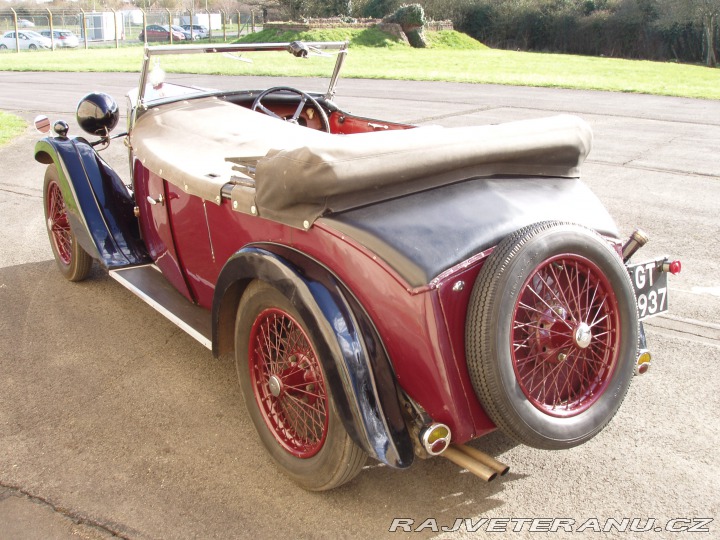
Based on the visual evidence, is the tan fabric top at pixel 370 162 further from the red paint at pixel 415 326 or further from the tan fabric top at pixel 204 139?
the red paint at pixel 415 326

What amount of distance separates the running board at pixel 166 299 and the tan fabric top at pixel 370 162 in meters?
0.65

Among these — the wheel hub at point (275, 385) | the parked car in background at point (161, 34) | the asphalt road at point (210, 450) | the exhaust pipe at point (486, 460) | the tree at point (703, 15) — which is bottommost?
the asphalt road at point (210, 450)

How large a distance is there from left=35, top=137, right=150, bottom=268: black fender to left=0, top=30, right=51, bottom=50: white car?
33.6m

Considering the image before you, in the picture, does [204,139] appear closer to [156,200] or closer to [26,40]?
[156,200]

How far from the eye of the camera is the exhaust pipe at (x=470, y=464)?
245 cm

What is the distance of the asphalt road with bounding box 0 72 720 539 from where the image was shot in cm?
260

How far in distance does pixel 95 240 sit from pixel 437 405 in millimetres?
2575

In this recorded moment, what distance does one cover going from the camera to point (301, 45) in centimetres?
436

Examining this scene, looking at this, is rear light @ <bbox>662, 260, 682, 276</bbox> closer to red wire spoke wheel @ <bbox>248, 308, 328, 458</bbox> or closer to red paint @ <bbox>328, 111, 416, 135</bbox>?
red wire spoke wheel @ <bbox>248, 308, 328, 458</bbox>

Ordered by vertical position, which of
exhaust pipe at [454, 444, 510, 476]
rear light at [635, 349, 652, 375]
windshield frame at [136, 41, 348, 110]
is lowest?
exhaust pipe at [454, 444, 510, 476]

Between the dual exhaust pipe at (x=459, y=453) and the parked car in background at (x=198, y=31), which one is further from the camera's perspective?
the parked car in background at (x=198, y=31)

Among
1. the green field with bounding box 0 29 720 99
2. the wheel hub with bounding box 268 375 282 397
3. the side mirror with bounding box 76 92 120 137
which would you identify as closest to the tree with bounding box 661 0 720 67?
the green field with bounding box 0 29 720 99

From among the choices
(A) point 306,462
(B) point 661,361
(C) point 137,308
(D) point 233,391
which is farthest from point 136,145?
(B) point 661,361

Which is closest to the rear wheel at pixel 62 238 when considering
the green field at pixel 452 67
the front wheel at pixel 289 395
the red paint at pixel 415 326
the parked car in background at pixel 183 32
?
the front wheel at pixel 289 395
